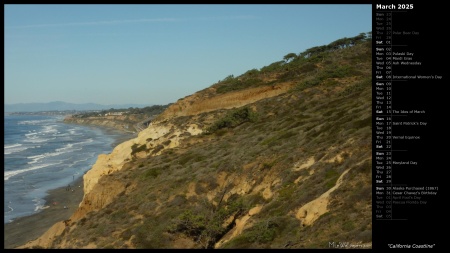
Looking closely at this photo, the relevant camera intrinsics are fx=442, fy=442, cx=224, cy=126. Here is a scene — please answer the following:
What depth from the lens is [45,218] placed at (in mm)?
56875

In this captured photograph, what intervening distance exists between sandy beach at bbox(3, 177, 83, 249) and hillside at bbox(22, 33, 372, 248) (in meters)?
9.03

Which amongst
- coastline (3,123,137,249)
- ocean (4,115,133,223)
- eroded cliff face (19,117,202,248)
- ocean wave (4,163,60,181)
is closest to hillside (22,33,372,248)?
eroded cliff face (19,117,202,248)

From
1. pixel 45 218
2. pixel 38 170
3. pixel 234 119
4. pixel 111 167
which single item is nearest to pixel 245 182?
pixel 111 167

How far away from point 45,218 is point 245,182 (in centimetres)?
3698

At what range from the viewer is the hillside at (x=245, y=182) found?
20016 mm

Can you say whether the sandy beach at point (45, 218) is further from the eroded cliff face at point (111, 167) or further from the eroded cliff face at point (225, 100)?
the eroded cliff face at point (225, 100)

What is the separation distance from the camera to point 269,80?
2832 inches

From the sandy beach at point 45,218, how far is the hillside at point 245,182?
9032mm

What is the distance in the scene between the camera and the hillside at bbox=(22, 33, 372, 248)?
2002 cm

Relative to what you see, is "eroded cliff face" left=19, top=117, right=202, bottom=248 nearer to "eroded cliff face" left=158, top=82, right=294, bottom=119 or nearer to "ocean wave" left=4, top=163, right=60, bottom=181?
"eroded cliff face" left=158, top=82, right=294, bottom=119

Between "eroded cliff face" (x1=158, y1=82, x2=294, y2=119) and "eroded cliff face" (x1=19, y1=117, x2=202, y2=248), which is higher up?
"eroded cliff face" (x1=158, y1=82, x2=294, y2=119)
